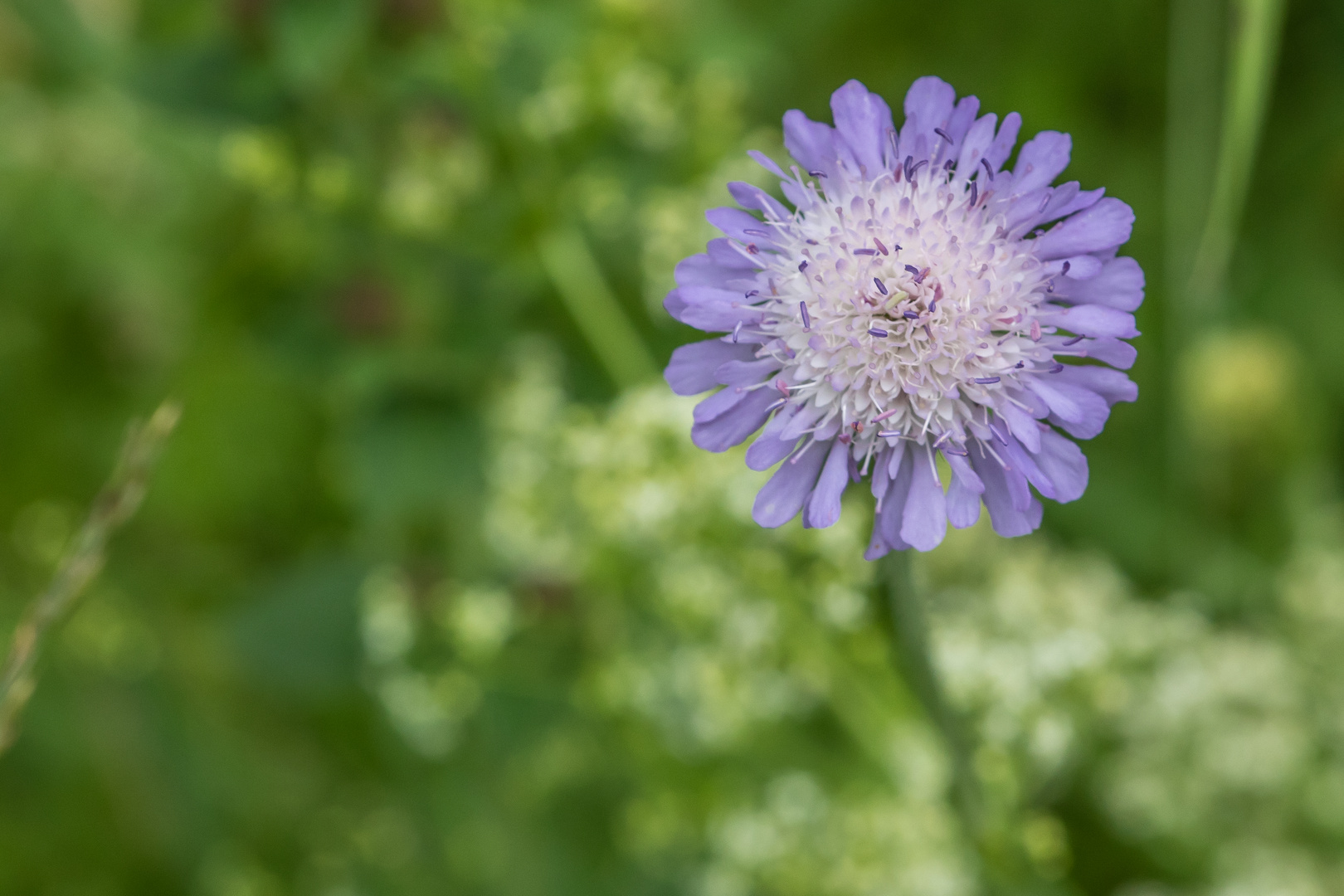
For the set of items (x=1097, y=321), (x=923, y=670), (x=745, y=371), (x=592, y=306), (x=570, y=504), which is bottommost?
(x=923, y=670)

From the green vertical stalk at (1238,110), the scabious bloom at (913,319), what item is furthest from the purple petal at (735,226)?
the green vertical stalk at (1238,110)

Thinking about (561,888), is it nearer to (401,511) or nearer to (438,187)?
(401,511)

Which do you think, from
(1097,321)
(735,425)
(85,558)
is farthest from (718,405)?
(85,558)

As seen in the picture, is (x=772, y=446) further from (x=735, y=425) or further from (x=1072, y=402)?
(x=1072, y=402)

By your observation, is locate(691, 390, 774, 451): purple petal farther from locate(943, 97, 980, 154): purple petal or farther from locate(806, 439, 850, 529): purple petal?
locate(943, 97, 980, 154): purple petal

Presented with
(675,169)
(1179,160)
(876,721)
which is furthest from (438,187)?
(1179,160)

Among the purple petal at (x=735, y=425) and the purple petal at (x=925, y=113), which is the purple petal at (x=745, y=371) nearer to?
the purple petal at (x=735, y=425)

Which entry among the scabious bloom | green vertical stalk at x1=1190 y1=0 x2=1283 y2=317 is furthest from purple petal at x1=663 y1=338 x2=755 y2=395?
green vertical stalk at x1=1190 y1=0 x2=1283 y2=317

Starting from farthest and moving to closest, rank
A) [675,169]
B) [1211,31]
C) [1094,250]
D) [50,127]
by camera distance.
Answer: [50,127] → [1211,31] → [675,169] → [1094,250]
